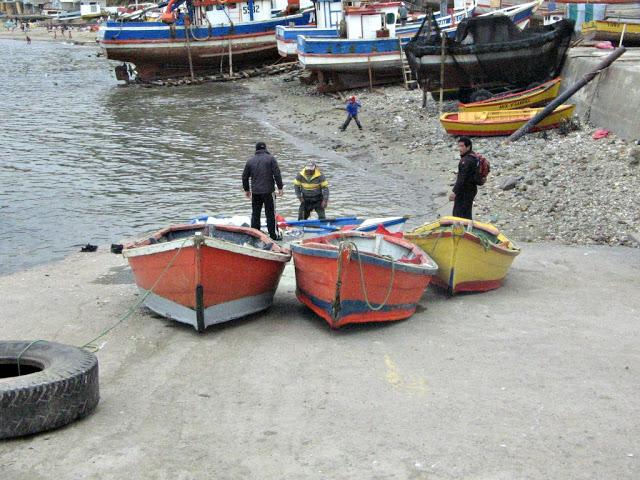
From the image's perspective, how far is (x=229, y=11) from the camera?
143 feet

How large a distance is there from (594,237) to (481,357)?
6.23 metres

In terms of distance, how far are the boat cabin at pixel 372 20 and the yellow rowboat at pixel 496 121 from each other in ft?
39.1

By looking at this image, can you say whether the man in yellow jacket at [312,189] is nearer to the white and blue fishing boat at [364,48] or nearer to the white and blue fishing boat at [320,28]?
the white and blue fishing boat at [364,48]

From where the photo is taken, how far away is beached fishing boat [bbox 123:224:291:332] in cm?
901

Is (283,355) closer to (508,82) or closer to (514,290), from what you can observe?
(514,290)

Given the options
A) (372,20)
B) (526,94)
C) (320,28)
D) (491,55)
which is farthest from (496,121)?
(320,28)

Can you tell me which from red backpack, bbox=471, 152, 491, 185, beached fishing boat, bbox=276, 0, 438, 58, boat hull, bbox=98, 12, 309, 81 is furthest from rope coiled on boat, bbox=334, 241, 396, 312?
boat hull, bbox=98, 12, 309, 81

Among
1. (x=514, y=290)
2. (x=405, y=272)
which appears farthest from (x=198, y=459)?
(x=514, y=290)

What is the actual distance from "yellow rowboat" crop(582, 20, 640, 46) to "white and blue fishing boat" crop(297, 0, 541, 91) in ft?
14.2

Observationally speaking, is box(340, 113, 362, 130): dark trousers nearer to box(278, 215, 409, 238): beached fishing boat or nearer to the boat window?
the boat window

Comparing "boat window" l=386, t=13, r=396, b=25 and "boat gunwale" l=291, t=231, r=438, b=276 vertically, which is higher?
"boat window" l=386, t=13, r=396, b=25

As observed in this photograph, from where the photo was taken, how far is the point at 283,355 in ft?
27.5

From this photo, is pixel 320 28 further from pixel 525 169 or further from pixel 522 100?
pixel 525 169

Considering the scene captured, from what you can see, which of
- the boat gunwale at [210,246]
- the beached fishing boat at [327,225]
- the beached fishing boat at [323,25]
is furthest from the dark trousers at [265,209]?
the beached fishing boat at [323,25]
